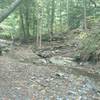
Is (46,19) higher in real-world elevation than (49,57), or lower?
higher

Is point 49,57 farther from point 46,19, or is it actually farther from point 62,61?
point 46,19

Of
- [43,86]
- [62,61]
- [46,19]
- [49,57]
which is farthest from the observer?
[46,19]

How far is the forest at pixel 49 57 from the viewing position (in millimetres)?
8766

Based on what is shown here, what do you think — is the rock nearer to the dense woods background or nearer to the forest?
the forest

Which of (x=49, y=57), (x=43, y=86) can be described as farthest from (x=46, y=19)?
(x=43, y=86)

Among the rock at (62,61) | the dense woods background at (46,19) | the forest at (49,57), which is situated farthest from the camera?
the dense woods background at (46,19)

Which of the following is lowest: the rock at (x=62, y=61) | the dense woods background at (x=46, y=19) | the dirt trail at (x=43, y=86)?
the rock at (x=62, y=61)

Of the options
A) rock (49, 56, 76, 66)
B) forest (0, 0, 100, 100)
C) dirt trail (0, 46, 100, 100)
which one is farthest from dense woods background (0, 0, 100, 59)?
dirt trail (0, 46, 100, 100)

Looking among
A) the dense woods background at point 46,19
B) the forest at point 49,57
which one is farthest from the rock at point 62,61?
the dense woods background at point 46,19

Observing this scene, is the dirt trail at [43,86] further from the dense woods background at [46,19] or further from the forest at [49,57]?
the dense woods background at [46,19]

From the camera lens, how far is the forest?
8.77 m

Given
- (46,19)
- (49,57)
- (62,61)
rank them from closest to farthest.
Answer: (62,61) < (49,57) < (46,19)

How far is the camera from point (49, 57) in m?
19.8

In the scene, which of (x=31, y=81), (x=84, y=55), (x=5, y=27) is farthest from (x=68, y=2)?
(x=31, y=81)
